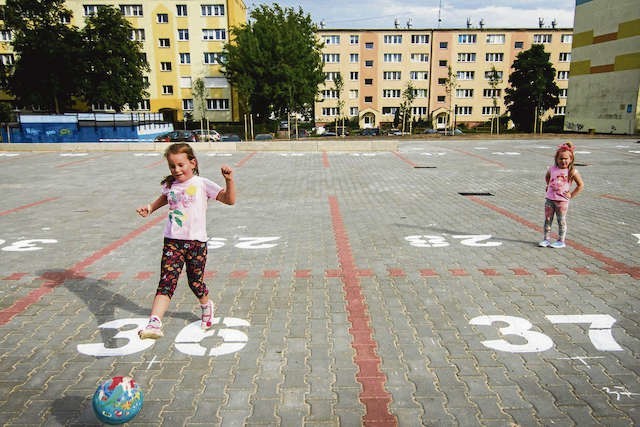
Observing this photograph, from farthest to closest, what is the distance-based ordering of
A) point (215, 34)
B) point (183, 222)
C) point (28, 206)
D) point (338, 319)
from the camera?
point (215, 34) → point (28, 206) → point (338, 319) → point (183, 222)

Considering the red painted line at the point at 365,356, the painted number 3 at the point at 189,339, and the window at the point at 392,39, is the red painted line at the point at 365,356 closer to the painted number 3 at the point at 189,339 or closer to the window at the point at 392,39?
the painted number 3 at the point at 189,339

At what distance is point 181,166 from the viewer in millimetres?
4035

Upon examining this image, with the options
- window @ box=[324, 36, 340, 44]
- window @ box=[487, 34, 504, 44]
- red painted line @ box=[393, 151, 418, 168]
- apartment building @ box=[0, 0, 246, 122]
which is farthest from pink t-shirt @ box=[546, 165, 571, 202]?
window @ box=[487, 34, 504, 44]

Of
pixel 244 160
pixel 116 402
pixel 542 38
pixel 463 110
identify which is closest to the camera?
pixel 116 402

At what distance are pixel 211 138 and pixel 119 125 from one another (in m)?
7.01

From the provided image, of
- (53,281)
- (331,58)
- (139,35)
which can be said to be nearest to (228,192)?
(53,281)

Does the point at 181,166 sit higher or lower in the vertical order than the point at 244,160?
higher

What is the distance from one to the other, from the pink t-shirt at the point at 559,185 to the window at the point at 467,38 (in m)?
70.5

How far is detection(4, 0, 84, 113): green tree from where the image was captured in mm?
45250

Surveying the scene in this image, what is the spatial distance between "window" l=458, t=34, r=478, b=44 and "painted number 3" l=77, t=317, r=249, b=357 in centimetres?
7466

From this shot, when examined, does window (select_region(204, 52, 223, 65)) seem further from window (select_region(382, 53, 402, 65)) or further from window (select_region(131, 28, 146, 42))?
window (select_region(382, 53, 402, 65))

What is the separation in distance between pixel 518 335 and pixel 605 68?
53.7 meters

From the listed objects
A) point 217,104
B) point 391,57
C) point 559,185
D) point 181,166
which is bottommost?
point 559,185

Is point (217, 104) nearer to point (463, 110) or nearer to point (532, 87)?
point (463, 110)
